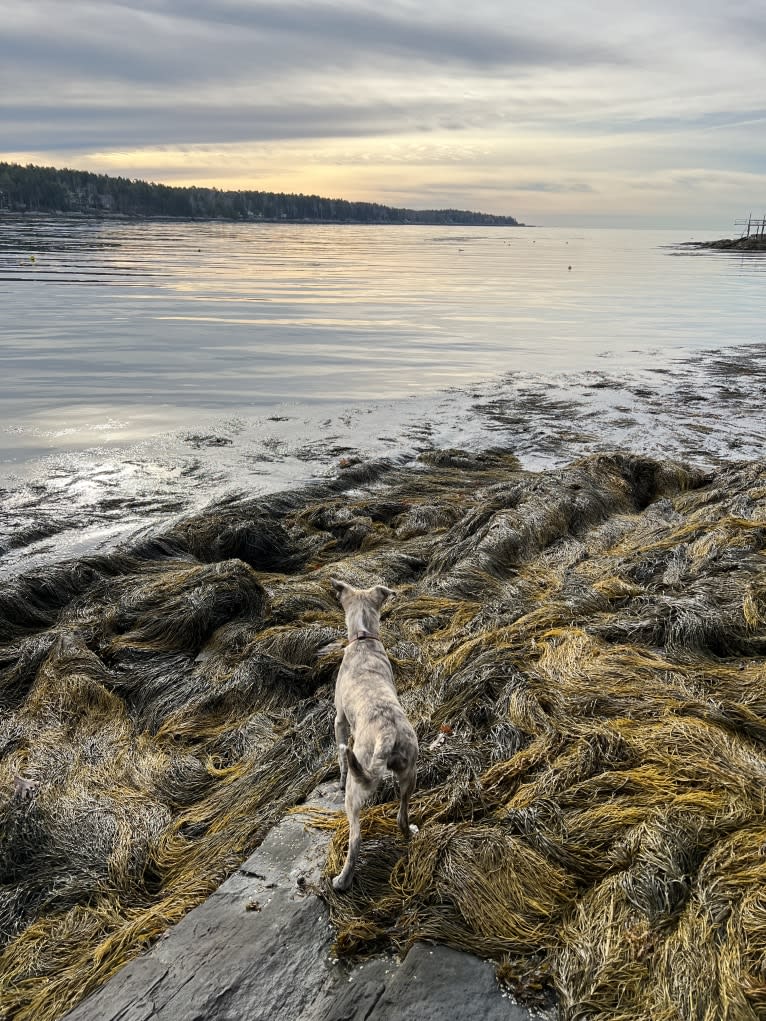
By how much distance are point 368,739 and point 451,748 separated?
95cm

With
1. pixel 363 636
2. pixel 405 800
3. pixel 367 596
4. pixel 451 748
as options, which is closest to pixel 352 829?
pixel 405 800

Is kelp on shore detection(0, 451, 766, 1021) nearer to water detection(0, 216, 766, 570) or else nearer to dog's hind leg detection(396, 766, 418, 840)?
dog's hind leg detection(396, 766, 418, 840)

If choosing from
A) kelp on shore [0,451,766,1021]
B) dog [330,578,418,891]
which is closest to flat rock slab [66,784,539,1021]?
kelp on shore [0,451,766,1021]

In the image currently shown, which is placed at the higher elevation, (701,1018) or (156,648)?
(701,1018)

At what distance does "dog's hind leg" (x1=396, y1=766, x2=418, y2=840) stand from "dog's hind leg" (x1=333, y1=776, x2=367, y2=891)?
0.18 metres

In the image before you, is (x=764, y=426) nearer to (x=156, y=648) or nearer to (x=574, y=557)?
(x=574, y=557)

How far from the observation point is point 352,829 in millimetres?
2834

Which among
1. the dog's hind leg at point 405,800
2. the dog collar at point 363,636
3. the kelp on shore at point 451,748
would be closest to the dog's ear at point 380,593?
the dog collar at point 363,636

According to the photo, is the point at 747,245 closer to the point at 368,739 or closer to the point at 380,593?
the point at 380,593

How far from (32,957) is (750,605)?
4.62 metres

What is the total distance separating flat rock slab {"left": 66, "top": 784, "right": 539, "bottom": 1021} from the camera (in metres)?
2.32

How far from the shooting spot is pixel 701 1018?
7.09 feet

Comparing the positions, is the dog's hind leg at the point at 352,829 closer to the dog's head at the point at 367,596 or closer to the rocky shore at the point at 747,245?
the dog's head at the point at 367,596

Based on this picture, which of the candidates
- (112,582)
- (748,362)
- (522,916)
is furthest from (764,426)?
(522,916)
